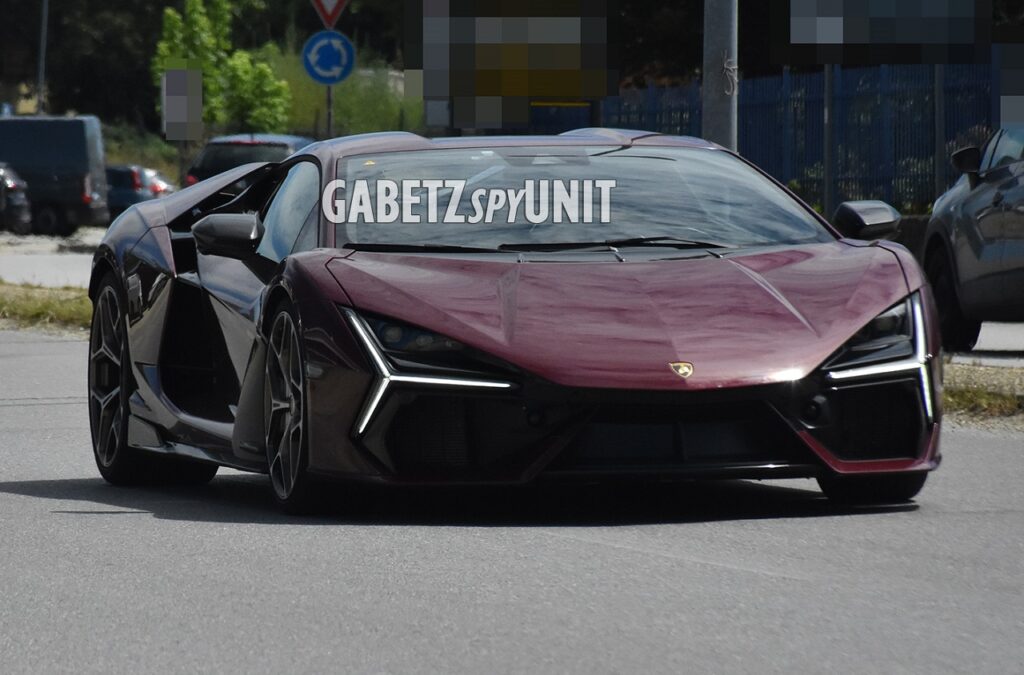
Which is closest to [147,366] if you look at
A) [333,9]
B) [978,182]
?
[978,182]

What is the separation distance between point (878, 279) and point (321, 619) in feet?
7.74

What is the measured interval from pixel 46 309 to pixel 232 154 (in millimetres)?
12731

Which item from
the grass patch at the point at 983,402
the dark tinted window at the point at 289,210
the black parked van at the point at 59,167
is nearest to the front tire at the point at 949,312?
the grass patch at the point at 983,402

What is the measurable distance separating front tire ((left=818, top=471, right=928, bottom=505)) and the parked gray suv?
6.37 metres

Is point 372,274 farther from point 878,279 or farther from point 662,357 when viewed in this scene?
point 878,279

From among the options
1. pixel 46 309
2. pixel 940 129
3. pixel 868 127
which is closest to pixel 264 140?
pixel 868 127

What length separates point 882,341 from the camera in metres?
6.43

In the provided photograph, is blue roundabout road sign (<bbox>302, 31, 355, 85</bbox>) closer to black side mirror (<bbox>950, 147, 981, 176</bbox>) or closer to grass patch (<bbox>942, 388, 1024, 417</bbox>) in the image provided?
black side mirror (<bbox>950, 147, 981, 176</bbox>)

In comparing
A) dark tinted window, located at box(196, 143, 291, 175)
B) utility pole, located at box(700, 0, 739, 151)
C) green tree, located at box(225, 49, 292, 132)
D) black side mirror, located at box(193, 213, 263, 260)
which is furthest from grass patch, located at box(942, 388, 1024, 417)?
green tree, located at box(225, 49, 292, 132)

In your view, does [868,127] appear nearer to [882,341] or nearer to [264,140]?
[264,140]

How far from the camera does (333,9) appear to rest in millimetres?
19156

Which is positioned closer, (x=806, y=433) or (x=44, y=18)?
(x=806, y=433)

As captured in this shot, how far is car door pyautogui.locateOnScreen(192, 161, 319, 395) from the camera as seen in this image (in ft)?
23.9

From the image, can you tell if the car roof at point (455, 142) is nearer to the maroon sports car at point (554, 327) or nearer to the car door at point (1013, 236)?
the maroon sports car at point (554, 327)
